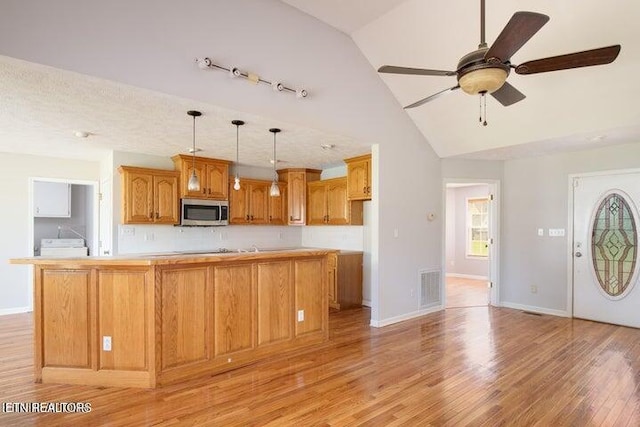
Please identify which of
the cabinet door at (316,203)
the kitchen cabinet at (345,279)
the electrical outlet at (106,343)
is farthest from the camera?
the cabinet door at (316,203)

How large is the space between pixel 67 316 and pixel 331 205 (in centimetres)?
415

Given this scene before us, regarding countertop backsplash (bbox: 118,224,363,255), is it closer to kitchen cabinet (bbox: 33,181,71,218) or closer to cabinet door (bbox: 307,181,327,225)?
cabinet door (bbox: 307,181,327,225)

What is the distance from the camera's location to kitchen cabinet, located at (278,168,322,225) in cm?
663

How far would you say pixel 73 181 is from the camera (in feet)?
18.7

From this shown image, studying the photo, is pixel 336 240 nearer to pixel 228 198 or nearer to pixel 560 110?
pixel 228 198

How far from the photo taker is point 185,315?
3.04 metres

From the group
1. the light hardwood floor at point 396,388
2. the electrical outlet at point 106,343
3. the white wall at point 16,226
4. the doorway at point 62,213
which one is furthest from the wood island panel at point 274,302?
the doorway at point 62,213

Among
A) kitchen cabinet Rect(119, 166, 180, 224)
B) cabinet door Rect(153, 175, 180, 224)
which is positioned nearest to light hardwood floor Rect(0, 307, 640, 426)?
kitchen cabinet Rect(119, 166, 180, 224)

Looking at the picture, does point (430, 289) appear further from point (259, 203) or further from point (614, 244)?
point (259, 203)

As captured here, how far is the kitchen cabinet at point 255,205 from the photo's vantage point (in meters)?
6.14

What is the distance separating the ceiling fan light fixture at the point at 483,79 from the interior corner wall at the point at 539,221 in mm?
3652

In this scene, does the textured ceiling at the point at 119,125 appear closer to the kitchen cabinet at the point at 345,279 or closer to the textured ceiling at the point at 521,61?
the textured ceiling at the point at 521,61

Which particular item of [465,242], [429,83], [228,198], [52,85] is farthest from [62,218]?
[465,242]

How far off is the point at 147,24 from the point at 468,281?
8.05 m
